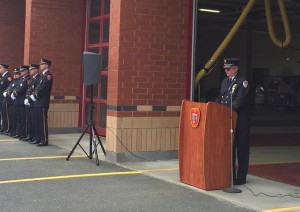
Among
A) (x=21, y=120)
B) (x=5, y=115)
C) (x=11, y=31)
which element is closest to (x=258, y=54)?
(x=11, y=31)

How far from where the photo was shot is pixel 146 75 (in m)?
9.42

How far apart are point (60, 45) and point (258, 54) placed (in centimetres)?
2707

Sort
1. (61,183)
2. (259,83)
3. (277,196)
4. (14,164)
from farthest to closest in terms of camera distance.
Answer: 1. (259,83)
2. (14,164)
3. (61,183)
4. (277,196)

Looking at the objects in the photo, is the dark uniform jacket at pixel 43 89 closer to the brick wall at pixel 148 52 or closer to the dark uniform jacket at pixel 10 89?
the dark uniform jacket at pixel 10 89

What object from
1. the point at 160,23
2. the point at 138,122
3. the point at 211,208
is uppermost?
the point at 160,23

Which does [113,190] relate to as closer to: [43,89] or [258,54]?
[43,89]

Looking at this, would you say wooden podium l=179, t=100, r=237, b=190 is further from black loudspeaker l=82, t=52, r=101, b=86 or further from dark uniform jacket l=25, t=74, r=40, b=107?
dark uniform jacket l=25, t=74, r=40, b=107

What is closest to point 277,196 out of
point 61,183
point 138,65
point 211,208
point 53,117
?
point 211,208

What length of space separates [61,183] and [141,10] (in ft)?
12.4

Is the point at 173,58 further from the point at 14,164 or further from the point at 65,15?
the point at 65,15

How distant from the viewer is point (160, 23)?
955 cm

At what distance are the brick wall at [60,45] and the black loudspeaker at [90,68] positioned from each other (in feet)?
15.2

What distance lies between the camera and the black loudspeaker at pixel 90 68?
9117 mm

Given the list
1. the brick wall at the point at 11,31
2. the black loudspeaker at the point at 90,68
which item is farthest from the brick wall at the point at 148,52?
the brick wall at the point at 11,31
